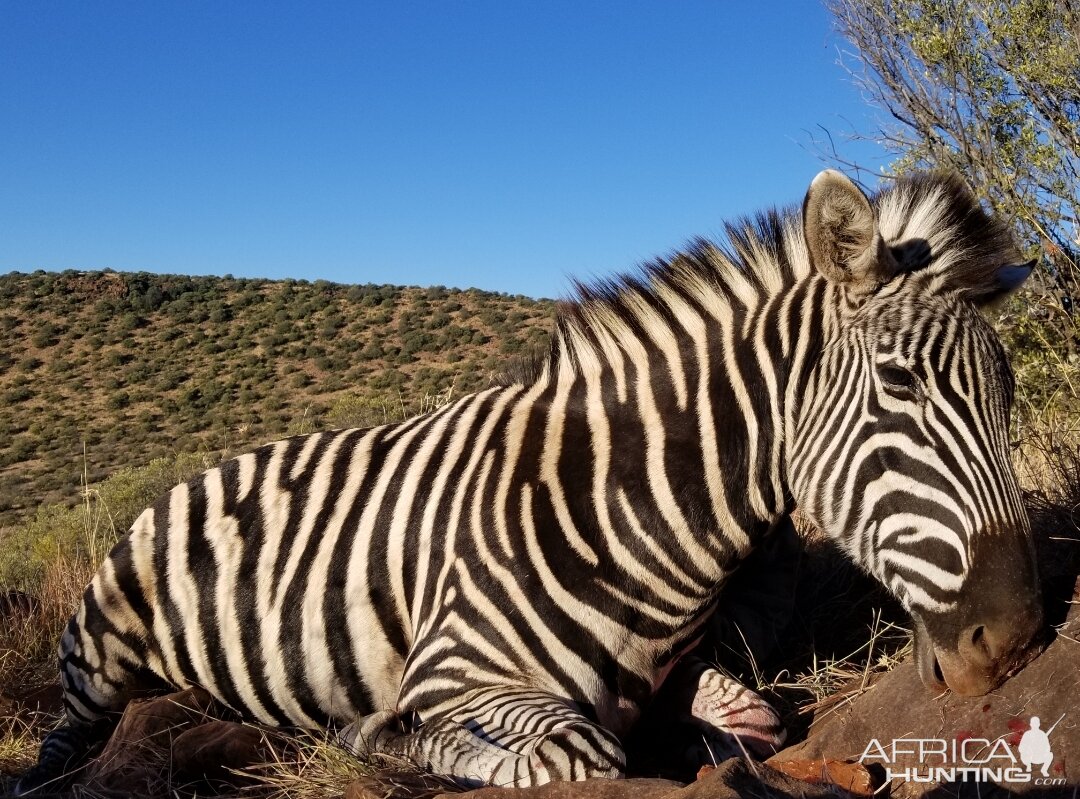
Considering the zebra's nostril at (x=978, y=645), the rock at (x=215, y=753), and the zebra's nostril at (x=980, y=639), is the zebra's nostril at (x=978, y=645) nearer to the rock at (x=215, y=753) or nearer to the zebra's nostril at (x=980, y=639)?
the zebra's nostril at (x=980, y=639)

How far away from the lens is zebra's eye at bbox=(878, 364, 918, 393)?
8.78 feet

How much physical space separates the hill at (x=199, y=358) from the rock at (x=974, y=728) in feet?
65.8

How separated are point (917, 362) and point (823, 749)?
1.36 m

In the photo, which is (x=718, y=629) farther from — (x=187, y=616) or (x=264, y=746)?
(x=187, y=616)

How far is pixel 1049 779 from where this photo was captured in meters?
2.35

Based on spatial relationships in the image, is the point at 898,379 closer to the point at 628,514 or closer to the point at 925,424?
the point at 925,424

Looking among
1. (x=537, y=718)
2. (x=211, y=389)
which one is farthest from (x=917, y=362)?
(x=211, y=389)

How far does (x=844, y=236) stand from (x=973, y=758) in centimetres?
164

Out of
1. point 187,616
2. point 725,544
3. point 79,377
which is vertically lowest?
point 725,544

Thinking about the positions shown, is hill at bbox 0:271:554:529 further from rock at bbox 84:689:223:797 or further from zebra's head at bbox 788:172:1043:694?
zebra's head at bbox 788:172:1043:694

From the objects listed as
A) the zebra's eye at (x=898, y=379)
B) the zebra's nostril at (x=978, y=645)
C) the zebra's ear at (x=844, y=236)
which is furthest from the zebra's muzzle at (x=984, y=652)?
the zebra's ear at (x=844, y=236)

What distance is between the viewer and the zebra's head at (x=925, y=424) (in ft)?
8.35

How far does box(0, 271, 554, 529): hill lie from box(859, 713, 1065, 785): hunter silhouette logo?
20.3 m

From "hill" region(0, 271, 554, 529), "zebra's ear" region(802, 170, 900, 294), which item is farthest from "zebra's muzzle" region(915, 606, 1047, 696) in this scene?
"hill" region(0, 271, 554, 529)
